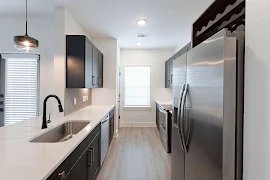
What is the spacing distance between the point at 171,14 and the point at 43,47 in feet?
8.29

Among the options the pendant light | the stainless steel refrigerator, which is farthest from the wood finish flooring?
the pendant light

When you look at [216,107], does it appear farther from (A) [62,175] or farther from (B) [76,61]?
(B) [76,61]

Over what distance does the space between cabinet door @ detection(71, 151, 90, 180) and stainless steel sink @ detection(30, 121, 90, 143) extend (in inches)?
18.2

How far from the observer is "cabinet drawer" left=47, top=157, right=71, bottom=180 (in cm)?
117

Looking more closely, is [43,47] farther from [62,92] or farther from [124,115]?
[124,115]

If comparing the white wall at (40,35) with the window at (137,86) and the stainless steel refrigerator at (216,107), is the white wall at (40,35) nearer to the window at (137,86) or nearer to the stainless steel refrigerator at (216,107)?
the stainless steel refrigerator at (216,107)

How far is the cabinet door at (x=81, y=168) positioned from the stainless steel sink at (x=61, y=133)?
18.2 inches

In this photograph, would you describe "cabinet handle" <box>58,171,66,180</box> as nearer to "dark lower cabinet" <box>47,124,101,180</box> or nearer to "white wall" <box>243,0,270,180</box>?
"dark lower cabinet" <box>47,124,101,180</box>

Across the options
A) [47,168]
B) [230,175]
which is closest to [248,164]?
[230,175]

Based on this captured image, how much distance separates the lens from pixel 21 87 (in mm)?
3834

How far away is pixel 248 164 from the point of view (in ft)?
3.33

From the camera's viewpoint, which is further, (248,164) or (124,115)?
(124,115)

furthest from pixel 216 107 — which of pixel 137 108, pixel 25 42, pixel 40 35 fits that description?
pixel 137 108

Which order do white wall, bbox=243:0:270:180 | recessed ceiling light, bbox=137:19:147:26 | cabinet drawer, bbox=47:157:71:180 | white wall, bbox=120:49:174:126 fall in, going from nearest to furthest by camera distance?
white wall, bbox=243:0:270:180 → cabinet drawer, bbox=47:157:71:180 → recessed ceiling light, bbox=137:19:147:26 → white wall, bbox=120:49:174:126
